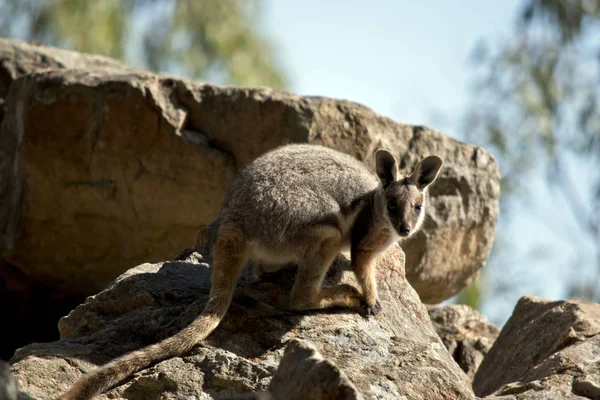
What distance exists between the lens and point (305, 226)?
5.80 meters

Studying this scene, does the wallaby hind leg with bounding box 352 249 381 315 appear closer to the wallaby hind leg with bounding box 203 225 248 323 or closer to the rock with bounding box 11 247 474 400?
the rock with bounding box 11 247 474 400

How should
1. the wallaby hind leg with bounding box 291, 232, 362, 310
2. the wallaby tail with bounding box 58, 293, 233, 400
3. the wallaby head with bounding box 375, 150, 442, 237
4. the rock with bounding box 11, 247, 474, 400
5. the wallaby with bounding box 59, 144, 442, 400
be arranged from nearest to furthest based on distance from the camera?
1. the wallaby tail with bounding box 58, 293, 233, 400
2. the rock with bounding box 11, 247, 474, 400
3. the wallaby with bounding box 59, 144, 442, 400
4. the wallaby hind leg with bounding box 291, 232, 362, 310
5. the wallaby head with bounding box 375, 150, 442, 237

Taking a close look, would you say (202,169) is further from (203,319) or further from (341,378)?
(341,378)

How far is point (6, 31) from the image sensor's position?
16781 millimetres

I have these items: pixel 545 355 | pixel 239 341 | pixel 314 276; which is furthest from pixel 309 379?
pixel 545 355

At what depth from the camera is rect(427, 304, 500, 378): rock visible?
838 cm

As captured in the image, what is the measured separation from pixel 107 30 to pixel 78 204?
316 inches

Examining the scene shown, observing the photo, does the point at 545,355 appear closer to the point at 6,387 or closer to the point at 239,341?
the point at 239,341

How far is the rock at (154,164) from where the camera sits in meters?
8.51

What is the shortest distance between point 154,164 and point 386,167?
3.08 metres

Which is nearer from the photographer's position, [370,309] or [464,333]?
[370,309]

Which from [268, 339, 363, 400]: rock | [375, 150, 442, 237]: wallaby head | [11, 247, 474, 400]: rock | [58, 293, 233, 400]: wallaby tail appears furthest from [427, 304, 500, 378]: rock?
[268, 339, 363, 400]: rock

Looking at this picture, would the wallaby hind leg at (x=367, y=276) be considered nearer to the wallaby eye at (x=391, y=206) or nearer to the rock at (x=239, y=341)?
the rock at (x=239, y=341)

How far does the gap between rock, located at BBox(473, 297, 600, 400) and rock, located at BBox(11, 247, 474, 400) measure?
58 centimetres
